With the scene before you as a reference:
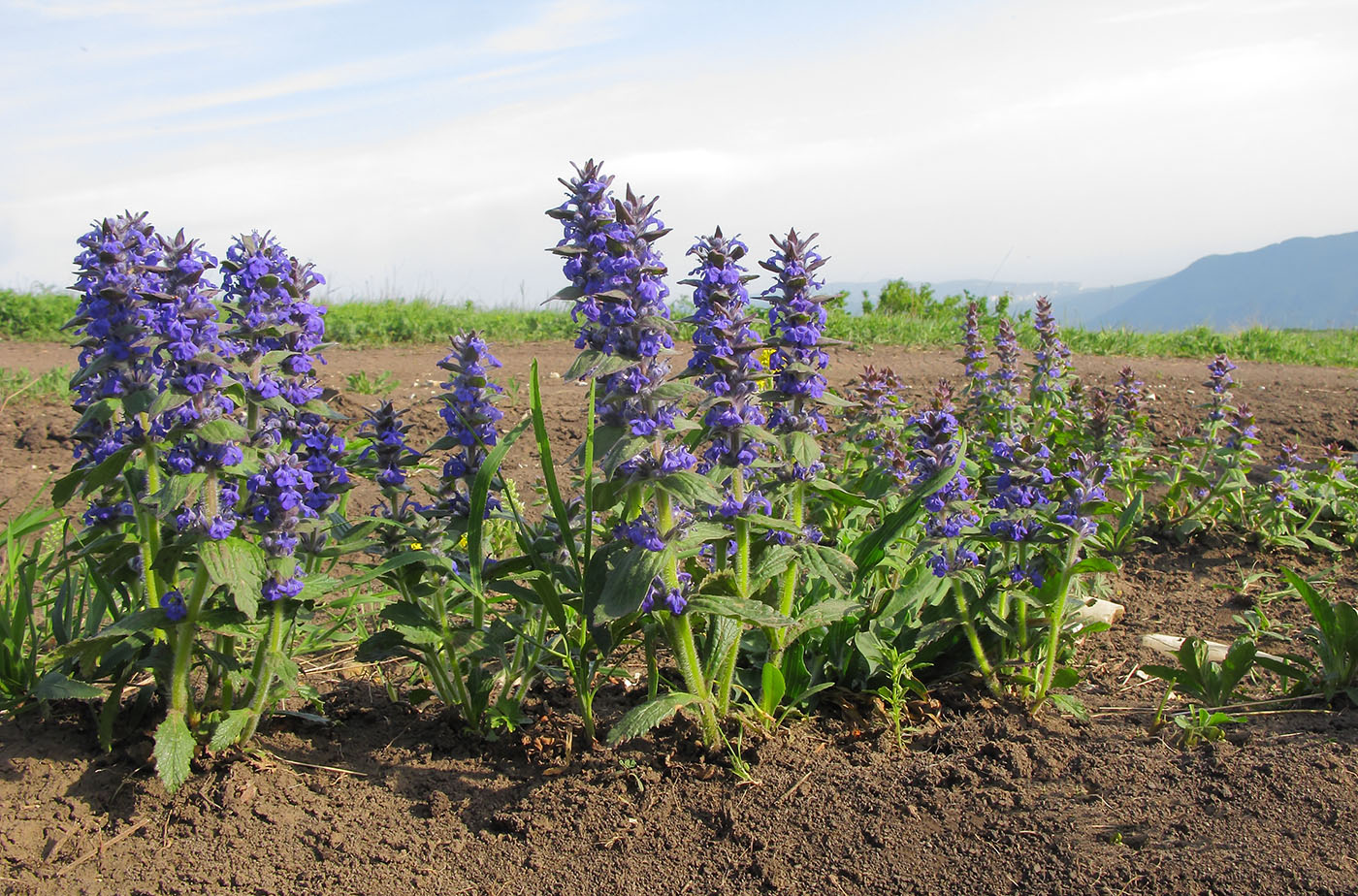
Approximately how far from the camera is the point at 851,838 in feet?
8.53

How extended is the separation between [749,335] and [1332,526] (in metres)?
4.53

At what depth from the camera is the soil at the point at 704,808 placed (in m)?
2.47

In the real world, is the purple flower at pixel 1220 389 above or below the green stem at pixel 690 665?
above

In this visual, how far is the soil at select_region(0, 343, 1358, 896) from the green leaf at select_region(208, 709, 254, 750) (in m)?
0.15

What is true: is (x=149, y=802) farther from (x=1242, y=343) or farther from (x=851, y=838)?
(x=1242, y=343)

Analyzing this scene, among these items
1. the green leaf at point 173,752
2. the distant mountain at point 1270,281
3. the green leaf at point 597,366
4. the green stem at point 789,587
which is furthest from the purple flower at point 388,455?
the distant mountain at point 1270,281

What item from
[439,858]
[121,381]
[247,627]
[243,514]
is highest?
[121,381]

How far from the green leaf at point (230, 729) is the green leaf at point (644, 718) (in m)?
1.11

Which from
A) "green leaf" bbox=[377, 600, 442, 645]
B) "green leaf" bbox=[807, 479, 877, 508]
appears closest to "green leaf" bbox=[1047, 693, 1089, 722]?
"green leaf" bbox=[807, 479, 877, 508]

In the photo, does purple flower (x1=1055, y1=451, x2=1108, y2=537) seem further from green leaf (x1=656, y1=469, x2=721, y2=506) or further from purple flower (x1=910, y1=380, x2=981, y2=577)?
green leaf (x1=656, y1=469, x2=721, y2=506)

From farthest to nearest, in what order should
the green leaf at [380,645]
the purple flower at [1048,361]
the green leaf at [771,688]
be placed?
1. the purple flower at [1048,361]
2. the green leaf at [771,688]
3. the green leaf at [380,645]

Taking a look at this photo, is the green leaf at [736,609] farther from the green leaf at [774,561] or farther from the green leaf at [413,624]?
the green leaf at [413,624]

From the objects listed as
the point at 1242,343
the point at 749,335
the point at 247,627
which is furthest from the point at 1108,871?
the point at 1242,343

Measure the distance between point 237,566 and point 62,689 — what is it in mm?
813
